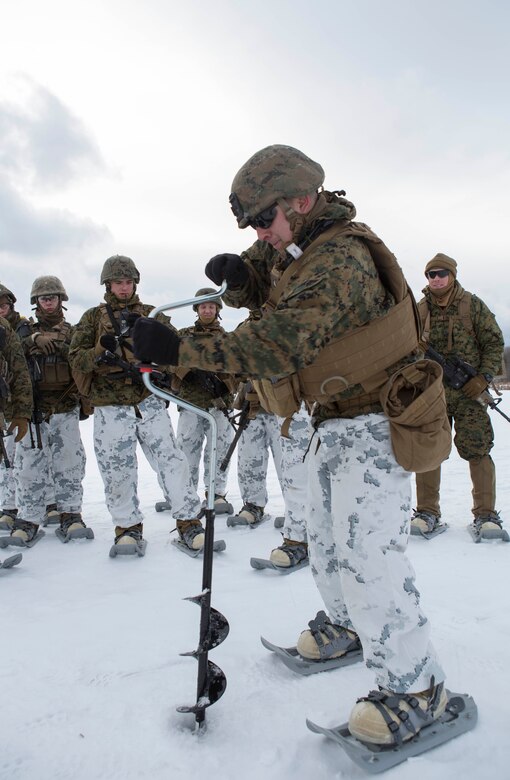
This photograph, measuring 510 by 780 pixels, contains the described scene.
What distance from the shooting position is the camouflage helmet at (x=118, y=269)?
16.8 feet

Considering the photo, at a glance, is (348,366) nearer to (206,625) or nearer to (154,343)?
(154,343)

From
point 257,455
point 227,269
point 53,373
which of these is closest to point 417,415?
point 227,269

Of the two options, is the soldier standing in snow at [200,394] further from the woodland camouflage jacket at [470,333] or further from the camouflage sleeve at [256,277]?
the camouflage sleeve at [256,277]

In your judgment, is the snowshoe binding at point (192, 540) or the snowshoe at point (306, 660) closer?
the snowshoe at point (306, 660)

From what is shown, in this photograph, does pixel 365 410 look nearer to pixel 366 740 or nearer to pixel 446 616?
pixel 366 740

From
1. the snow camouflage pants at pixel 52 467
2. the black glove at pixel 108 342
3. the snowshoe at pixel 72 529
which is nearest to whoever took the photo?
the black glove at pixel 108 342

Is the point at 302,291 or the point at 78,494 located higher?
the point at 302,291

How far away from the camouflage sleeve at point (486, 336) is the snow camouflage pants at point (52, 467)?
168 inches

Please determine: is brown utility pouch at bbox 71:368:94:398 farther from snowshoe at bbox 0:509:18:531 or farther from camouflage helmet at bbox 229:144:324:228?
A: camouflage helmet at bbox 229:144:324:228

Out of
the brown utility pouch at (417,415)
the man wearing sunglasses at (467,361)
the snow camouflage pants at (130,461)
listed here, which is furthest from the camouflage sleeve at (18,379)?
the brown utility pouch at (417,415)

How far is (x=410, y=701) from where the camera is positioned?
2.21m

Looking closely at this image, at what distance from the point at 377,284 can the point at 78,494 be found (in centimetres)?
456


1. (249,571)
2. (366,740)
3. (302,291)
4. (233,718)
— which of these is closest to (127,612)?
(249,571)

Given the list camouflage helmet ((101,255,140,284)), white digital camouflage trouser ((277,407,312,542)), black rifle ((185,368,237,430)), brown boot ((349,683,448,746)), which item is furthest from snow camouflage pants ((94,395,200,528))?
brown boot ((349,683,448,746))
